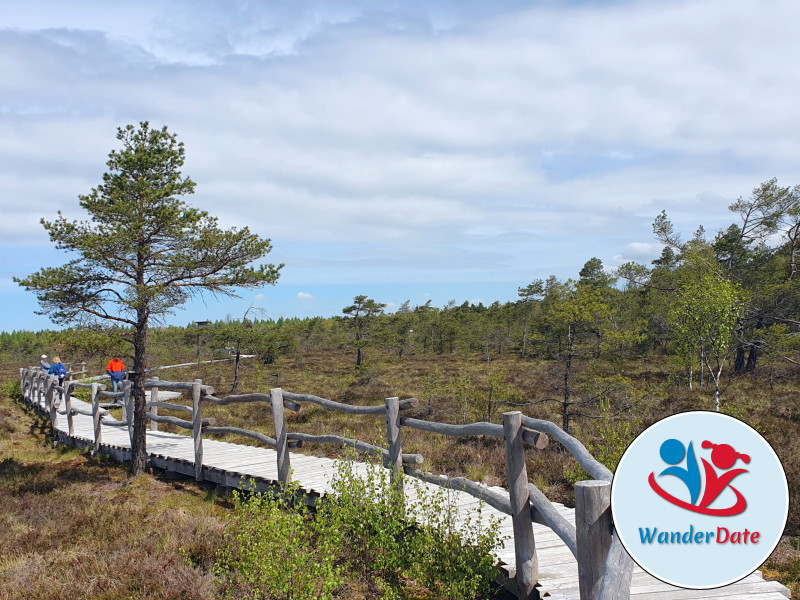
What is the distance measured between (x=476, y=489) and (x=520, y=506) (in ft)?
2.49

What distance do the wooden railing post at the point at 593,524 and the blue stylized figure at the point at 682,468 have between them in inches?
20.9

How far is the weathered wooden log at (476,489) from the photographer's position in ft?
16.4

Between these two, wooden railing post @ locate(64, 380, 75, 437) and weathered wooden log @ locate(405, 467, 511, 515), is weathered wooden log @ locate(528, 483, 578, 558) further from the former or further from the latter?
wooden railing post @ locate(64, 380, 75, 437)

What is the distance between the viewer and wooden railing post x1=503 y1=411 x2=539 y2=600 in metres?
4.46

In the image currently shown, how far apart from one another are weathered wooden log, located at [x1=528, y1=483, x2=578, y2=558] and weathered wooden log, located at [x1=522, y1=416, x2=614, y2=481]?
19.0 inches

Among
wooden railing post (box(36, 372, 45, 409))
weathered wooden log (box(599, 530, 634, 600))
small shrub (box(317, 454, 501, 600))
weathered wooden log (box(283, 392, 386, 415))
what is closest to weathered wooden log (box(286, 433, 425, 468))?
weathered wooden log (box(283, 392, 386, 415))

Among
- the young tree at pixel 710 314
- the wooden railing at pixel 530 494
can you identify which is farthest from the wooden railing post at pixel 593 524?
the young tree at pixel 710 314

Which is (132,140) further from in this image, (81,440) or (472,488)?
(472,488)

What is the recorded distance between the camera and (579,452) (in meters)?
3.74

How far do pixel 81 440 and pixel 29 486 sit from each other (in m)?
4.06

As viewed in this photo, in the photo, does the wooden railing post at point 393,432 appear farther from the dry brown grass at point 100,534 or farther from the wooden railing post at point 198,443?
the wooden railing post at point 198,443

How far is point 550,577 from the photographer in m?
4.45

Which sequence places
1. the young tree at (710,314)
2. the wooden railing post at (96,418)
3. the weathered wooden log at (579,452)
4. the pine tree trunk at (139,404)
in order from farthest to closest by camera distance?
the young tree at (710,314)
the wooden railing post at (96,418)
the pine tree trunk at (139,404)
the weathered wooden log at (579,452)

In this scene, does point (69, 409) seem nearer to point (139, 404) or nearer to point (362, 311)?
point (139, 404)
